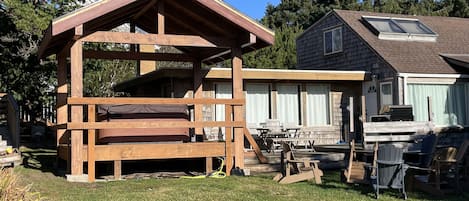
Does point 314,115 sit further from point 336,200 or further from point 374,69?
point 336,200

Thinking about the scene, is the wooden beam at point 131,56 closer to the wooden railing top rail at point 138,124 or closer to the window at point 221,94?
the wooden railing top rail at point 138,124

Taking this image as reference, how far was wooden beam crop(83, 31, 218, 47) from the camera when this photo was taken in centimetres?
931

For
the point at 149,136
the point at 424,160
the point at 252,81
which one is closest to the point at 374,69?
the point at 252,81

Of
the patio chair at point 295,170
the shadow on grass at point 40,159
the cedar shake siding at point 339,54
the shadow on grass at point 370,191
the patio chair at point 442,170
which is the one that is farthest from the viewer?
the cedar shake siding at point 339,54

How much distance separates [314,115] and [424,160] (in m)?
7.67

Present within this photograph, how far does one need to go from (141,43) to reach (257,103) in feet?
23.0

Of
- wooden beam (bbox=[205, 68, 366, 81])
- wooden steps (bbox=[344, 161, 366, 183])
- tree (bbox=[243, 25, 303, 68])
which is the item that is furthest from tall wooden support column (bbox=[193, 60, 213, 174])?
tree (bbox=[243, 25, 303, 68])

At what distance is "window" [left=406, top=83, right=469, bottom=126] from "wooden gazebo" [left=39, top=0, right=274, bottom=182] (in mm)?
8278

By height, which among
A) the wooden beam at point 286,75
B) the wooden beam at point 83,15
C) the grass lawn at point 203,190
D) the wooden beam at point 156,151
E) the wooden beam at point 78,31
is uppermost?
the wooden beam at point 83,15

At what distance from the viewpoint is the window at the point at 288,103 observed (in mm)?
16266

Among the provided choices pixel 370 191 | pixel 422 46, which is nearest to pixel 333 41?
pixel 422 46

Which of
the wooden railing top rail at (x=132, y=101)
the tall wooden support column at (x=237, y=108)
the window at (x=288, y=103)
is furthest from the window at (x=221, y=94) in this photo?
the wooden railing top rail at (x=132, y=101)

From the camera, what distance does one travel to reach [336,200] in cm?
718

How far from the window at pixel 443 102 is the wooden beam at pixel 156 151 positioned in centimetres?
915
